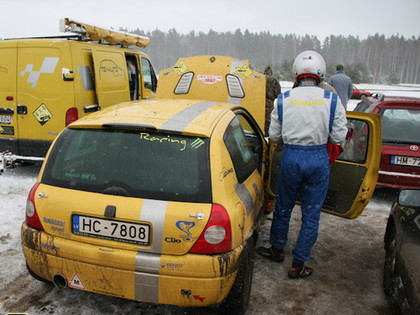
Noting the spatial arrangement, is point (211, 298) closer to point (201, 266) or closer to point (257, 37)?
point (201, 266)

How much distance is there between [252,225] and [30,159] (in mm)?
4600

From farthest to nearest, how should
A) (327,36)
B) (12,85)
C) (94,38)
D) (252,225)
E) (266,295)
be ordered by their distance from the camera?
(327,36) < (94,38) < (12,85) < (266,295) < (252,225)

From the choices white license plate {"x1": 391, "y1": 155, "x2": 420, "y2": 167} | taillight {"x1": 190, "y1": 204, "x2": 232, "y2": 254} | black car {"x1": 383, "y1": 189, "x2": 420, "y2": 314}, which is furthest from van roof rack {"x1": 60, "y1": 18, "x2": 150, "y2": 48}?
black car {"x1": 383, "y1": 189, "x2": 420, "y2": 314}

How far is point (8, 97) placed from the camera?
19.3ft

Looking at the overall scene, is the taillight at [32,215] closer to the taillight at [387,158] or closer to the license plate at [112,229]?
the license plate at [112,229]

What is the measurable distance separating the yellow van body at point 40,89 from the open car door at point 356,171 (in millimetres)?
3681

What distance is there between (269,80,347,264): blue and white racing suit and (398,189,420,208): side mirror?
761 mm

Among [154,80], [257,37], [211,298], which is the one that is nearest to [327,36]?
[257,37]

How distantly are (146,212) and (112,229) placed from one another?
27cm

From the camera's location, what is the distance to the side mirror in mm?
2437

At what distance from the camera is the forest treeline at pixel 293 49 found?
99.7 m

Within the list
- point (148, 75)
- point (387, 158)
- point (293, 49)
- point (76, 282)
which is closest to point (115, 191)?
point (76, 282)

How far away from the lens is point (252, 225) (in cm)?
282

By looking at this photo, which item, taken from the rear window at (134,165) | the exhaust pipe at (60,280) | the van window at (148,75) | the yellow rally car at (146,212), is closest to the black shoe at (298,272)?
the yellow rally car at (146,212)
